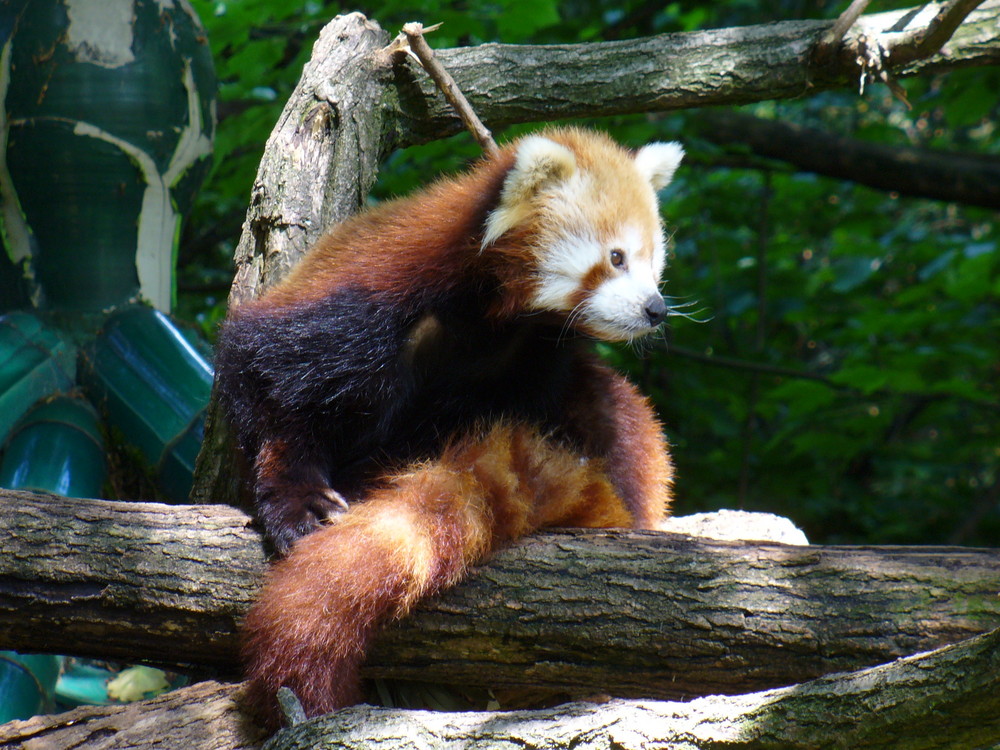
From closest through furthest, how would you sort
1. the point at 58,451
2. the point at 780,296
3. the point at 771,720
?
the point at 771,720 → the point at 58,451 → the point at 780,296

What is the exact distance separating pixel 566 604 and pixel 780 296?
12.9ft

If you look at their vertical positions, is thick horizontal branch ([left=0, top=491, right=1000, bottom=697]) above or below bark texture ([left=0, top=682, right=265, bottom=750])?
above

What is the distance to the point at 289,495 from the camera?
6.34ft

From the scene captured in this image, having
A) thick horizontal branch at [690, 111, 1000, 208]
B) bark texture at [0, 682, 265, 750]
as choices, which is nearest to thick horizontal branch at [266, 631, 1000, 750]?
bark texture at [0, 682, 265, 750]

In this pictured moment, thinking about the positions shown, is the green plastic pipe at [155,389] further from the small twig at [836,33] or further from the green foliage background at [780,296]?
the small twig at [836,33]

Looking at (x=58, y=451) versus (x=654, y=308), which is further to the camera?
(x=58, y=451)

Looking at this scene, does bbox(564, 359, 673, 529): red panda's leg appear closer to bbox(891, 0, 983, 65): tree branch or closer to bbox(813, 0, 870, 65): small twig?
bbox(813, 0, 870, 65): small twig

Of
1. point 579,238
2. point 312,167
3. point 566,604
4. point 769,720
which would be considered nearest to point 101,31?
point 312,167

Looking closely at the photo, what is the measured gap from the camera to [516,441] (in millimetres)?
2082

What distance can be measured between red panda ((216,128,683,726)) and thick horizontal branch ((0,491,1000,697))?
115 mm

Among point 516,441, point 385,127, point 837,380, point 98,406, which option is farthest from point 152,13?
point 837,380

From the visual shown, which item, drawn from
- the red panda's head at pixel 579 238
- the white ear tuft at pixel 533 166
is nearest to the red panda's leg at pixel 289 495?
the red panda's head at pixel 579 238

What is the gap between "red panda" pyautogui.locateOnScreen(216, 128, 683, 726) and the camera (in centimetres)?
175

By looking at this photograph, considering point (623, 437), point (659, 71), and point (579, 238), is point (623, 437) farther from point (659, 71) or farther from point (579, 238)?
point (659, 71)
